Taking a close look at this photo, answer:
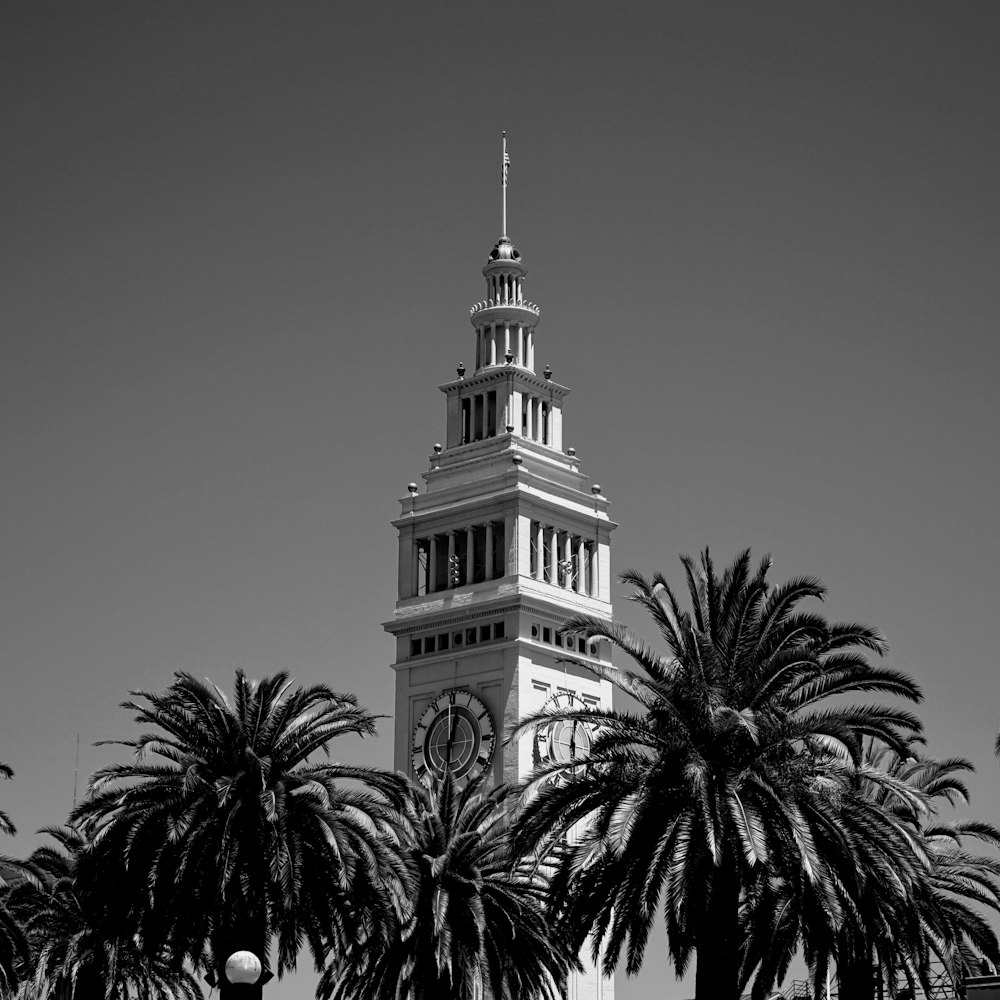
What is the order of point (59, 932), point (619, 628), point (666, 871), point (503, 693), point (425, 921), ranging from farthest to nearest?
point (503, 693)
point (59, 932)
point (425, 921)
point (619, 628)
point (666, 871)

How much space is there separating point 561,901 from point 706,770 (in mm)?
5370

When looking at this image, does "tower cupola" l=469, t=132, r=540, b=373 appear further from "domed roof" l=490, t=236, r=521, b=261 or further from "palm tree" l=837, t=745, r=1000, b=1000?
"palm tree" l=837, t=745, r=1000, b=1000

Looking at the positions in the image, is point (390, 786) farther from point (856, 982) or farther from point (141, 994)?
point (141, 994)

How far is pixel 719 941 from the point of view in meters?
53.4

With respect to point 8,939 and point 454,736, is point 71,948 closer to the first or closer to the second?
point 8,939

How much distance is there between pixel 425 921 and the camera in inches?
2598

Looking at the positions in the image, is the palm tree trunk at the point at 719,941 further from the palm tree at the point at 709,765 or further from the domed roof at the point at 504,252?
the domed roof at the point at 504,252

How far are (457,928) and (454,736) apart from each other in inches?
1327

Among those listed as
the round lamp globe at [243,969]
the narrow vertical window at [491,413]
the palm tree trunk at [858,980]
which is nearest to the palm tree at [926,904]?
the palm tree trunk at [858,980]

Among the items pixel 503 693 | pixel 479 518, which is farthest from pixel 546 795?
pixel 479 518

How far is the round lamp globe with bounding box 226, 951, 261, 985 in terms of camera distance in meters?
39.2

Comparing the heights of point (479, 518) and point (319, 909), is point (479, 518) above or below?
above

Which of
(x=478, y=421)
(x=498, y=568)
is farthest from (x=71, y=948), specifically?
(x=478, y=421)

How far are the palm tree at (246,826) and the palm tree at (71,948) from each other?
1178 centimetres
